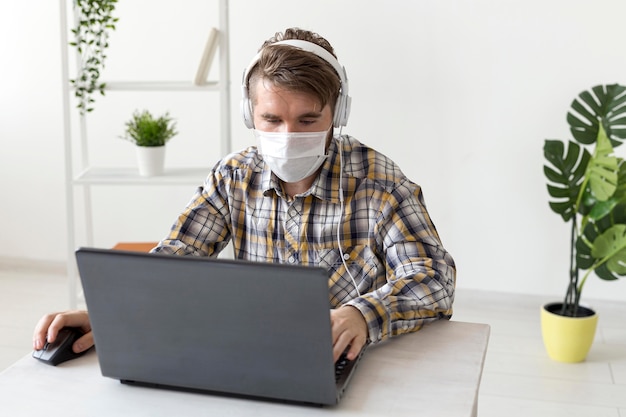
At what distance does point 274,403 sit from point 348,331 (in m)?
0.19

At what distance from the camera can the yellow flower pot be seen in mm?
2932

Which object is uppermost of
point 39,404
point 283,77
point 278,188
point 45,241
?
point 283,77

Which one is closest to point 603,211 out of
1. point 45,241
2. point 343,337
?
point 343,337

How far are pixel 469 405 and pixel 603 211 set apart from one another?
1781mm

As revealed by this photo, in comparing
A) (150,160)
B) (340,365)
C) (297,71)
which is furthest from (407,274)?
(150,160)

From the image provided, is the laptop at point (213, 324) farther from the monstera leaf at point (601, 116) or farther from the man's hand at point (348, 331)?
the monstera leaf at point (601, 116)

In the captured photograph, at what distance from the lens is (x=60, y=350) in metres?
1.37

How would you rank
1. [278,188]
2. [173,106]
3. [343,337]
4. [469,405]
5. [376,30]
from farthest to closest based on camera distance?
[173,106] → [376,30] → [278,188] → [343,337] → [469,405]

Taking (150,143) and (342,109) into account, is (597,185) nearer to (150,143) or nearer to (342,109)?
(342,109)

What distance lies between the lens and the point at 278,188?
1.74 m

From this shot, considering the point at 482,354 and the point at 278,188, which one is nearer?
the point at 482,354

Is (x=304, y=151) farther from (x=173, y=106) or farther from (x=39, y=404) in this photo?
(x=173, y=106)

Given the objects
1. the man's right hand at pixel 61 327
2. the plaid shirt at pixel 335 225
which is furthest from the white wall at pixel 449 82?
the man's right hand at pixel 61 327

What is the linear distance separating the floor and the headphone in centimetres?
132
